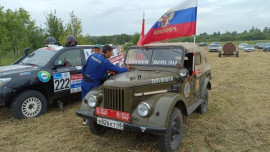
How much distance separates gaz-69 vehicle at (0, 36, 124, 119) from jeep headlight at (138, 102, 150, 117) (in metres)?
3.03

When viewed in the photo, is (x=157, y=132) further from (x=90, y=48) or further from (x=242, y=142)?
(x=90, y=48)

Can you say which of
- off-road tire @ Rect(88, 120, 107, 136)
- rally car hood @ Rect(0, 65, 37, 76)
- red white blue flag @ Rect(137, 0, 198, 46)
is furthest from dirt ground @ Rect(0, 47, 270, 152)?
red white blue flag @ Rect(137, 0, 198, 46)

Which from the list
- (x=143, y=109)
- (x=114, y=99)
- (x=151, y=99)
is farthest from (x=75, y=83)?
(x=143, y=109)

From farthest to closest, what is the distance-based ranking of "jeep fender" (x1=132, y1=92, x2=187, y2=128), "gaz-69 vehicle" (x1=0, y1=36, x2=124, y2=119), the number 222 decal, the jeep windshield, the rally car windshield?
the rally car windshield → the number 222 decal → "gaz-69 vehicle" (x1=0, y1=36, x2=124, y2=119) → the jeep windshield → "jeep fender" (x1=132, y1=92, x2=187, y2=128)

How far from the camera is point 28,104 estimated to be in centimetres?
532

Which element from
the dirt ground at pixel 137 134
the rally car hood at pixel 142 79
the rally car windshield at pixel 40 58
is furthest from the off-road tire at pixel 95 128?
the rally car windshield at pixel 40 58

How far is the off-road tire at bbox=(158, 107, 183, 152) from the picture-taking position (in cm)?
348

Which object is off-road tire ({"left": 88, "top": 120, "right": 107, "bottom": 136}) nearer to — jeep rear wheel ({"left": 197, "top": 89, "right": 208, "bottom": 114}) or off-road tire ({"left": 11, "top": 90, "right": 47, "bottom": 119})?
off-road tire ({"left": 11, "top": 90, "right": 47, "bottom": 119})

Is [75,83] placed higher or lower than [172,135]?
higher

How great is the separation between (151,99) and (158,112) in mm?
344

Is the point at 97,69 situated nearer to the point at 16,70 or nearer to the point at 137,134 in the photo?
the point at 137,134

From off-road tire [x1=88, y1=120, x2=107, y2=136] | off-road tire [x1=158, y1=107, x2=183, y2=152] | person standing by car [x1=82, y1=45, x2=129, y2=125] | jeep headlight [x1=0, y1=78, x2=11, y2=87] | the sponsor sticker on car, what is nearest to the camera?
off-road tire [x1=158, y1=107, x2=183, y2=152]

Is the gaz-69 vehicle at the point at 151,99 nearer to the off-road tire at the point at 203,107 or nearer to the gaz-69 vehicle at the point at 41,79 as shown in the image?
the off-road tire at the point at 203,107

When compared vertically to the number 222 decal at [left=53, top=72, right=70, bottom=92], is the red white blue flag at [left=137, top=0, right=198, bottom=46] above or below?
above
